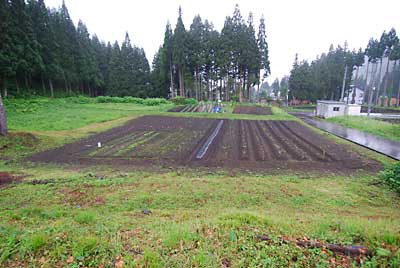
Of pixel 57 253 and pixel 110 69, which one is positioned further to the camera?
pixel 110 69

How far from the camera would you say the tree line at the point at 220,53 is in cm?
3061

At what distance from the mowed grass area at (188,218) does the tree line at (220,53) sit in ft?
92.2

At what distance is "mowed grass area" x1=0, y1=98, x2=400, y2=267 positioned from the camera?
1.97 m

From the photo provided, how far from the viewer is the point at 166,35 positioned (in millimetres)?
35562

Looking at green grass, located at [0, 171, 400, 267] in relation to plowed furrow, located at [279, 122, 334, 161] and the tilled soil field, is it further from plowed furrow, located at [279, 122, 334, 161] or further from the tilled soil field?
plowed furrow, located at [279, 122, 334, 161]

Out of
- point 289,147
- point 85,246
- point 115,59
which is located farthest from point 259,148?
point 115,59

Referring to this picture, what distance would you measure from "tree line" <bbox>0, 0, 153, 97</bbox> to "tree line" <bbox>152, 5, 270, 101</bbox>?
25.0 feet

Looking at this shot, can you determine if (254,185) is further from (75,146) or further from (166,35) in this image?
(166,35)

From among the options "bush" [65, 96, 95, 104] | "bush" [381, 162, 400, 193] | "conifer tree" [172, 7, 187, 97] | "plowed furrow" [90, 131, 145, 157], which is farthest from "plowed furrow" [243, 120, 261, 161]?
"bush" [65, 96, 95, 104]

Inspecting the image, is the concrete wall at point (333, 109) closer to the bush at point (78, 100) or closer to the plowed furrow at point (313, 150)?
the plowed furrow at point (313, 150)

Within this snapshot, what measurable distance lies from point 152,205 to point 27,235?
192 cm

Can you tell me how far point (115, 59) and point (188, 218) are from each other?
4238cm

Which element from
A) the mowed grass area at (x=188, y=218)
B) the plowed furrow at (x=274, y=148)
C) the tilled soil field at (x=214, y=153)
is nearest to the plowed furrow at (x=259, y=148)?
→ the tilled soil field at (x=214, y=153)

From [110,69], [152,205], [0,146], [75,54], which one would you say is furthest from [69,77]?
[152,205]
